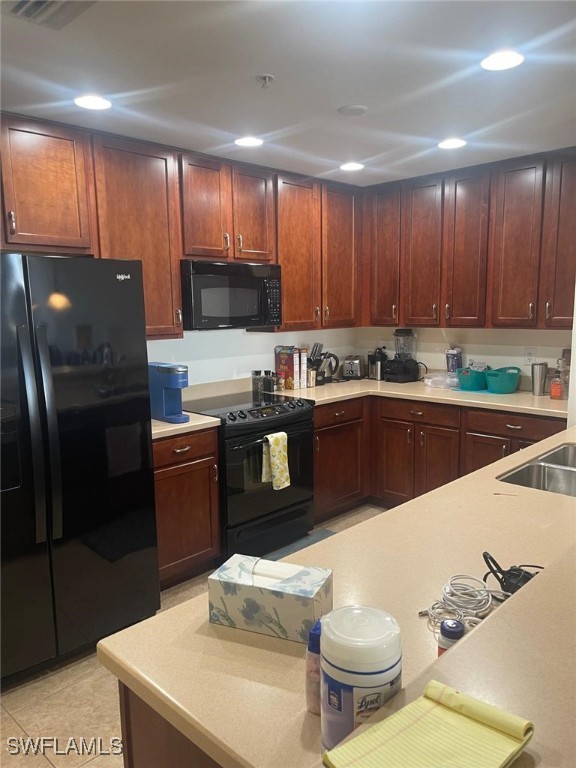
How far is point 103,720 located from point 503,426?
260cm

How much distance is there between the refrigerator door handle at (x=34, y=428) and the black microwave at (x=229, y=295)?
1181 millimetres

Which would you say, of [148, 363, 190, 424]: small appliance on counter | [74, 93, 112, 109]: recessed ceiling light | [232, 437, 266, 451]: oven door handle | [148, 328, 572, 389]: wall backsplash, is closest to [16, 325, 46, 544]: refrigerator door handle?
[148, 363, 190, 424]: small appliance on counter

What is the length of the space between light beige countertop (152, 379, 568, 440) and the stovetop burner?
10cm

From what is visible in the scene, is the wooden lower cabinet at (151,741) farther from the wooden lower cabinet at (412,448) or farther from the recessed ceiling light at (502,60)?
the wooden lower cabinet at (412,448)

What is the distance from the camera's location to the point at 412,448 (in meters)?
3.91

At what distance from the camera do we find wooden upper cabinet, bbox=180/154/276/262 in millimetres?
3240

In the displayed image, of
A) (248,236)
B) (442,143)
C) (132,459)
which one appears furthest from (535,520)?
(248,236)

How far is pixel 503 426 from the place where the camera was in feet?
11.2

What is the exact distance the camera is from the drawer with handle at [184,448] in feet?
9.38

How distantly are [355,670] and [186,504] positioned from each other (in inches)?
92.3

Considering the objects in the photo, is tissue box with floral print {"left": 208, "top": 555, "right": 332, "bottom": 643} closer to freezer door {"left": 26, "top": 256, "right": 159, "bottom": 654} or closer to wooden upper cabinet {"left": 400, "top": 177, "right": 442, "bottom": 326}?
freezer door {"left": 26, "top": 256, "right": 159, "bottom": 654}

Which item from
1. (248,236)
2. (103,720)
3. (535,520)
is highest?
(248,236)

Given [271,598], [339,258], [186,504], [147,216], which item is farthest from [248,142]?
[271,598]

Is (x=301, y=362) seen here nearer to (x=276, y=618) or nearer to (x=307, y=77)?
(x=307, y=77)
